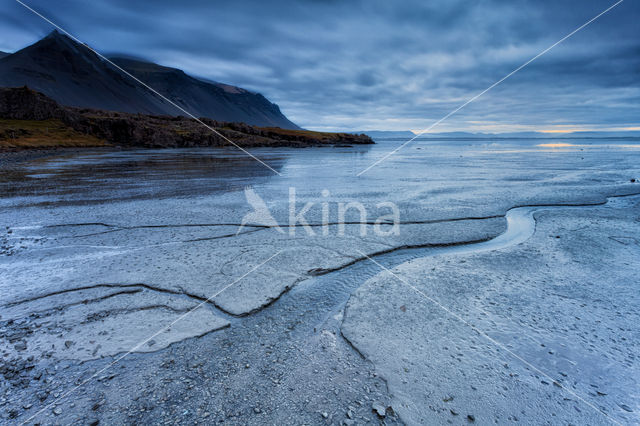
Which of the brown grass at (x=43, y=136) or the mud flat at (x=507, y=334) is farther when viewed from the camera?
the brown grass at (x=43, y=136)

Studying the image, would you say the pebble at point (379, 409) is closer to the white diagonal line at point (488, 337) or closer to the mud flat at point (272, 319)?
the mud flat at point (272, 319)

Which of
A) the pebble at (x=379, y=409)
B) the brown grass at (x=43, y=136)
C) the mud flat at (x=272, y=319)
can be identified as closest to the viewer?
the pebble at (x=379, y=409)

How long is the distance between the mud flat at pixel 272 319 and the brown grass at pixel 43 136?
123ft

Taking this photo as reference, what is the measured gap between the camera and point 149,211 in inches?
283

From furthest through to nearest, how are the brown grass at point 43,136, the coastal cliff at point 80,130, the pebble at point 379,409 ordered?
1. the coastal cliff at point 80,130
2. the brown grass at point 43,136
3. the pebble at point 379,409

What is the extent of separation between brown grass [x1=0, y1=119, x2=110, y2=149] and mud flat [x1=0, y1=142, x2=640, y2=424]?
37616 millimetres

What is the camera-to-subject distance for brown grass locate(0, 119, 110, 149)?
35.4m

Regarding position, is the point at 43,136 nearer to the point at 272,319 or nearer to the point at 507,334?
the point at 272,319

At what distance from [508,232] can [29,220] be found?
9.42 metres

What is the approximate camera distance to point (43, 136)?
43562 mm

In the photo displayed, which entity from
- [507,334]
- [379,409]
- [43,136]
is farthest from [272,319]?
[43,136]

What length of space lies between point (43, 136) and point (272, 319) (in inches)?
2231

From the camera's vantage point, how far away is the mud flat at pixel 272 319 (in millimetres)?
2117

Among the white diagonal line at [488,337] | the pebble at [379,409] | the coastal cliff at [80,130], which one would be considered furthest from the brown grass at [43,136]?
the pebble at [379,409]
